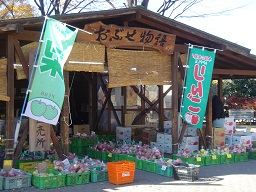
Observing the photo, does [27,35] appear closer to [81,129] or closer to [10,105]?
[10,105]

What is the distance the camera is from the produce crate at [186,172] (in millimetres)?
8719

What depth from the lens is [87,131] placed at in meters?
16.0

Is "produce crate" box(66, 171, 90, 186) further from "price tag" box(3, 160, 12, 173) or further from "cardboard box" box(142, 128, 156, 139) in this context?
"cardboard box" box(142, 128, 156, 139)

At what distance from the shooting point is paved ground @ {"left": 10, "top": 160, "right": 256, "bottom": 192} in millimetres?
7988

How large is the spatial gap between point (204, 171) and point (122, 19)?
4.66 m

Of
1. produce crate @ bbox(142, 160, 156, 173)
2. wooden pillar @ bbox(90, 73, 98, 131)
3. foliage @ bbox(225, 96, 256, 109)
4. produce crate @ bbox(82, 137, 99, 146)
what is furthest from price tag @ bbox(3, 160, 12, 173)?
foliage @ bbox(225, 96, 256, 109)

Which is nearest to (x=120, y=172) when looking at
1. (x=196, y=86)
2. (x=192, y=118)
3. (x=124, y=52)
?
(x=124, y=52)

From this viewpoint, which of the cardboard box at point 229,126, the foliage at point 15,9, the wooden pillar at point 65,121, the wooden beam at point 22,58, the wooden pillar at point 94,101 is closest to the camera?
the wooden beam at point 22,58

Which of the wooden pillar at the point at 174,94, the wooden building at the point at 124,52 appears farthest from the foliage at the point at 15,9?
the wooden pillar at the point at 174,94

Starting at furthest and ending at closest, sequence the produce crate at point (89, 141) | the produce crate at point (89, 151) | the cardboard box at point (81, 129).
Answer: the cardboard box at point (81, 129) < the produce crate at point (89, 141) < the produce crate at point (89, 151)

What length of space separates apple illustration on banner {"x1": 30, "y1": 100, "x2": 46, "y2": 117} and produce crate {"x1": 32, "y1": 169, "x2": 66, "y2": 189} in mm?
1331

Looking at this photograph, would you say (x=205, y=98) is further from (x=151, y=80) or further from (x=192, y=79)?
(x=151, y=80)

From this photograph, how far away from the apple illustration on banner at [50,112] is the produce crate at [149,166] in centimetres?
311

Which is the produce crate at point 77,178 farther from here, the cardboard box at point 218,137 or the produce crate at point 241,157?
the cardboard box at point 218,137
